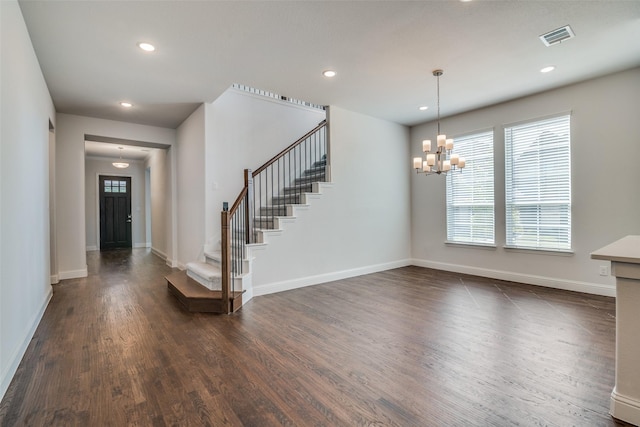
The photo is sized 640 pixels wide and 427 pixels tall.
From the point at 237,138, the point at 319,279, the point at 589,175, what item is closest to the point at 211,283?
the point at 319,279

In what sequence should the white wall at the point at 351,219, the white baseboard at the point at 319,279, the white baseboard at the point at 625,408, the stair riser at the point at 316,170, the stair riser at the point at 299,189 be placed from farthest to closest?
the stair riser at the point at 316,170, the stair riser at the point at 299,189, the white wall at the point at 351,219, the white baseboard at the point at 319,279, the white baseboard at the point at 625,408

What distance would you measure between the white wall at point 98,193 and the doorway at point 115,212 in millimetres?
119

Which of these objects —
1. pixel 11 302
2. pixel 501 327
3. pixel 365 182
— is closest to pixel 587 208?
pixel 501 327

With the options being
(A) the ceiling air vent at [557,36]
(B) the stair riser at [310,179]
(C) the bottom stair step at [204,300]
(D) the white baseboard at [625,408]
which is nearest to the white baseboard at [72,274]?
(C) the bottom stair step at [204,300]

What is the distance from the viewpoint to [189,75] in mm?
4066

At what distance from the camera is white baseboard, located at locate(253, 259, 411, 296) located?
4645 millimetres

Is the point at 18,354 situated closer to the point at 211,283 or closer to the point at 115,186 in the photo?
the point at 211,283

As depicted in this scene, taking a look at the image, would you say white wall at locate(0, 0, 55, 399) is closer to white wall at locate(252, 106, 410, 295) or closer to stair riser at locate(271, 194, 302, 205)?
white wall at locate(252, 106, 410, 295)

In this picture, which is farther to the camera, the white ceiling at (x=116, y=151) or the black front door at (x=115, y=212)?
the black front door at (x=115, y=212)

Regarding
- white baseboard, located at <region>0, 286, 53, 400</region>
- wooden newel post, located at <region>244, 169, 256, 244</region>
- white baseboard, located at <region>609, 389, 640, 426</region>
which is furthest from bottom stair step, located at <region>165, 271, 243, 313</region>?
white baseboard, located at <region>609, 389, 640, 426</region>

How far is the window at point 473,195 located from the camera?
559 cm

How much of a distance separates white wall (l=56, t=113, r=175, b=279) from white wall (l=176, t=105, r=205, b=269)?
1.56 meters

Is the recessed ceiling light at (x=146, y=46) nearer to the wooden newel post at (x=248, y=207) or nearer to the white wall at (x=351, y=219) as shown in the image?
the wooden newel post at (x=248, y=207)

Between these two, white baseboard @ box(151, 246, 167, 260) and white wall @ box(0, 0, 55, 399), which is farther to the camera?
white baseboard @ box(151, 246, 167, 260)
